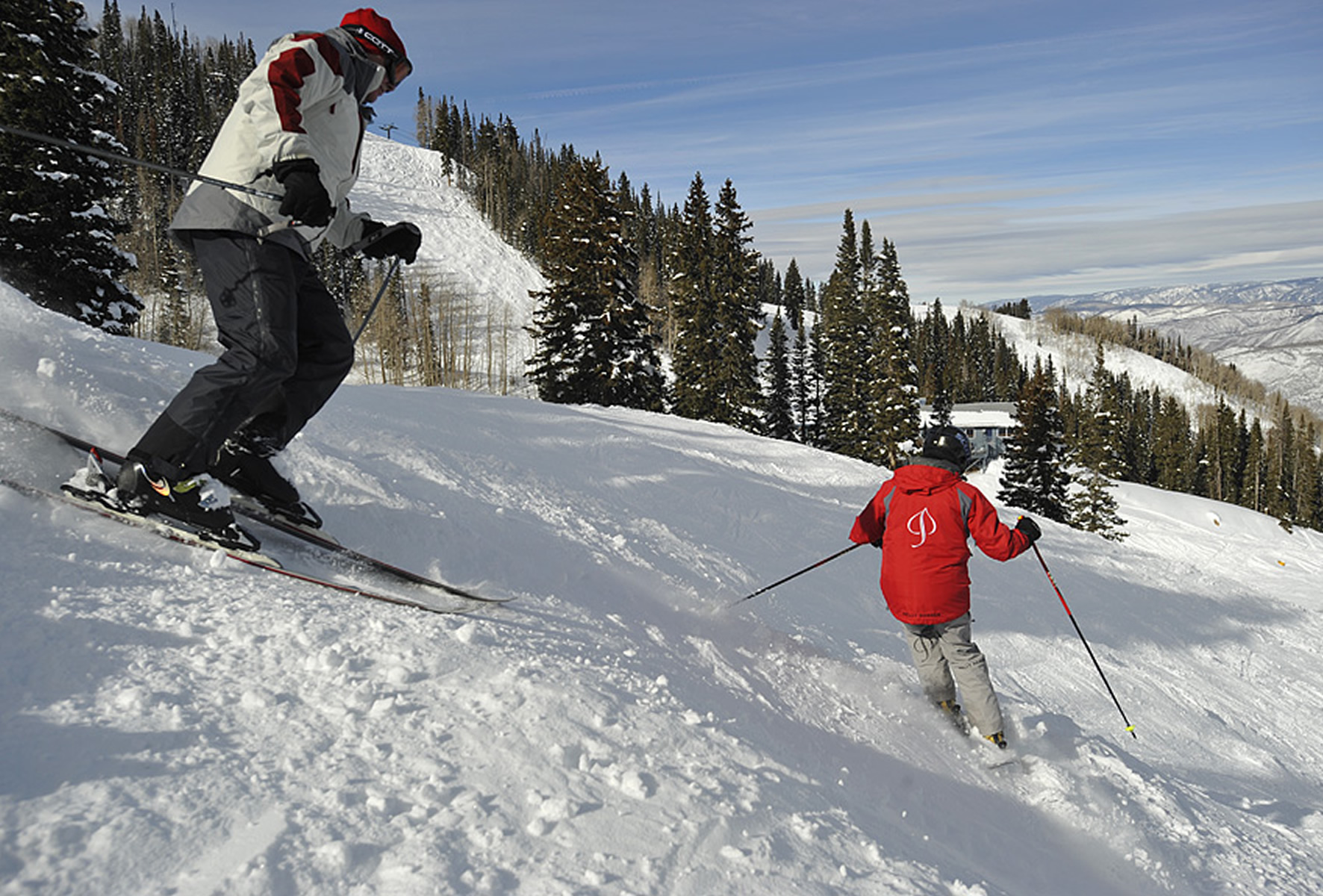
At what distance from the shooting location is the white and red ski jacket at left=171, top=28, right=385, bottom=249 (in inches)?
126

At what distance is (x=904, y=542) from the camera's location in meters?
4.58

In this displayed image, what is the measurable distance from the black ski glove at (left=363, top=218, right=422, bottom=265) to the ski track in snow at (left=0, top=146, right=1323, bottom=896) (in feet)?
4.73

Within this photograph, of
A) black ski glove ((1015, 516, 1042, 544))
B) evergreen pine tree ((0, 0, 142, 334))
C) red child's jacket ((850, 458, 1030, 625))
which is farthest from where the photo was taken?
evergreen pine tree ((0, 0, 142, 334))

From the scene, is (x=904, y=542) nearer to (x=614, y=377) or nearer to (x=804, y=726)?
(x=804, y=726)

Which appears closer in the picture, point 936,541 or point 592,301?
point 936,541

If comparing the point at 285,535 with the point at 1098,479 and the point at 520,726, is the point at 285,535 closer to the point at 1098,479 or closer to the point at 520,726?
the point at 520,726

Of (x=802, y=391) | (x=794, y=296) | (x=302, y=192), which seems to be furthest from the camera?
(x=794, y=296)

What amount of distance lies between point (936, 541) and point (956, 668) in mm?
719

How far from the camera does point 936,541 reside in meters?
4.49

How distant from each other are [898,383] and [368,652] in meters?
39.8

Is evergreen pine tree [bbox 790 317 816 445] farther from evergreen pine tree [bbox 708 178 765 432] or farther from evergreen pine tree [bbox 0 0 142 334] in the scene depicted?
evergreen pine tree [bbox 0 0 142 334]

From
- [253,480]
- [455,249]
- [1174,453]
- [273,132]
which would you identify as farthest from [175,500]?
[1174,453]

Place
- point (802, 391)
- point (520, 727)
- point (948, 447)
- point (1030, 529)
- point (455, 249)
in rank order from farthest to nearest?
1. point (455, 249)
2. point (802, 391)
3. point (948, 447)
4. point (1030, 529)
5. point (520, 727)

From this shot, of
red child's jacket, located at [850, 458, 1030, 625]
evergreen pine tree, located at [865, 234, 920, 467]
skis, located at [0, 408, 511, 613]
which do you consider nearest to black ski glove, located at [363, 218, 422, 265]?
skis, located at [0, 408, 511, 613]
